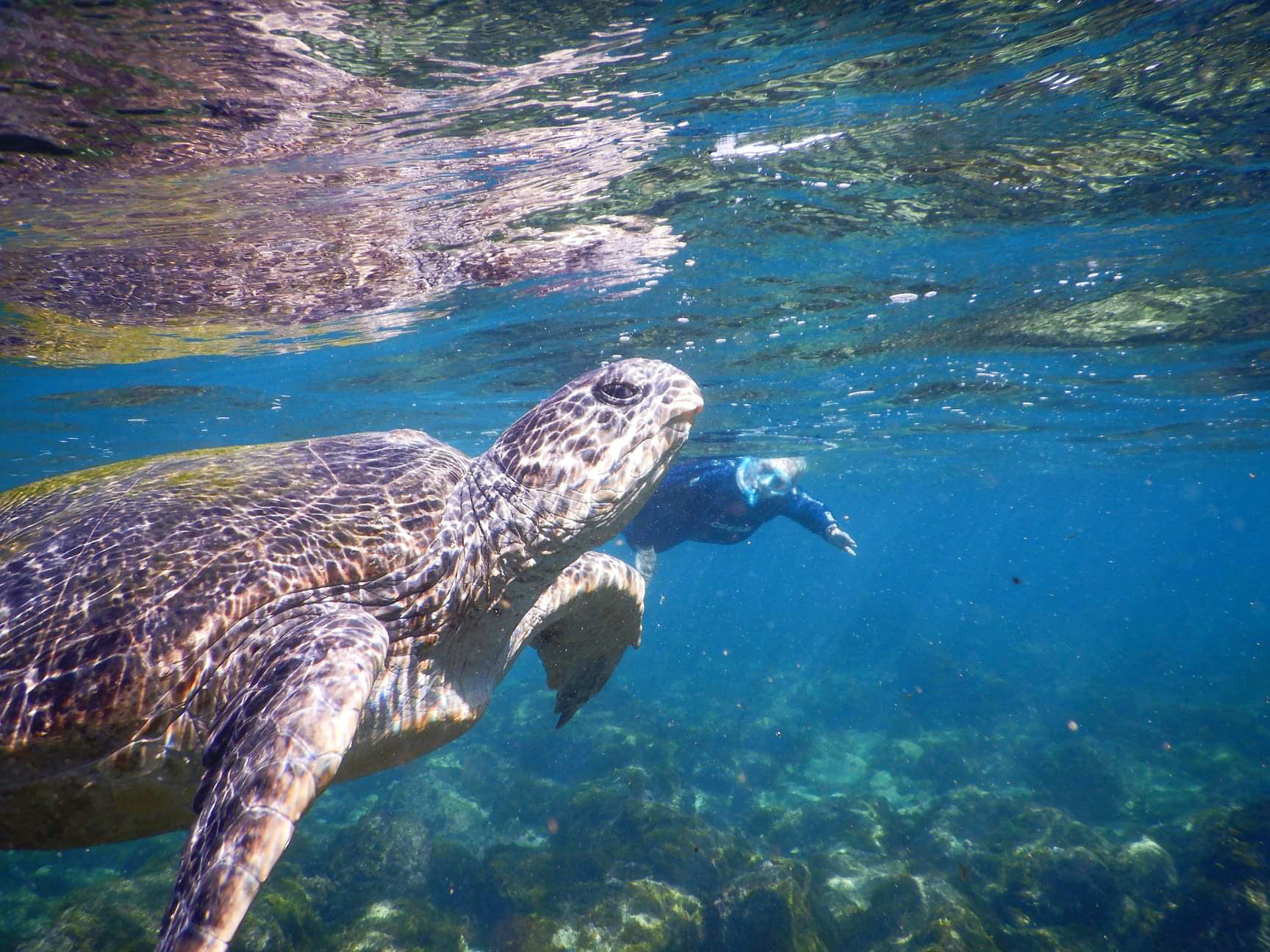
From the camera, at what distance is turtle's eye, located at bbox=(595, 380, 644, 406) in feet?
13.3

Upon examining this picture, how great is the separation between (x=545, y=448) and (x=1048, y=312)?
42.0 feet

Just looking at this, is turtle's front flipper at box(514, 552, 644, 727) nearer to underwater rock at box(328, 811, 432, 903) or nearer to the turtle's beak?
the turtle's beak

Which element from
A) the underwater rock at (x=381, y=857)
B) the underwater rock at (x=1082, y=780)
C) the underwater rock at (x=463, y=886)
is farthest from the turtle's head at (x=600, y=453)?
the underwater rock at (x=1082, y=780)

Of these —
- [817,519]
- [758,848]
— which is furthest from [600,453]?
[758,848]

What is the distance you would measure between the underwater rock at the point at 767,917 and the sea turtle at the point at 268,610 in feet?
20.9

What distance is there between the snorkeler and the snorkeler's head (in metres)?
0.02

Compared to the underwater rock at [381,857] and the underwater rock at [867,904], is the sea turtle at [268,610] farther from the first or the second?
the underwater rock at [381,857]

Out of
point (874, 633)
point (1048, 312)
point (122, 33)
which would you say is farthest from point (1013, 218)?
point (874, 633)

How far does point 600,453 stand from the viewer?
13.0 ft

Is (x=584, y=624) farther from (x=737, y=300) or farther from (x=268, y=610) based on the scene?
(x=737, y=300)

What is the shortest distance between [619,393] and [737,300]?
8.96m

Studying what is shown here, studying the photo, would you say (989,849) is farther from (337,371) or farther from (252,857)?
(337,371)

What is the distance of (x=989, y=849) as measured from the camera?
486 inches

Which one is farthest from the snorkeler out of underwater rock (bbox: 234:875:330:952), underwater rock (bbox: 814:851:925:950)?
underwater rock (bbox: 234:875:330:952)
